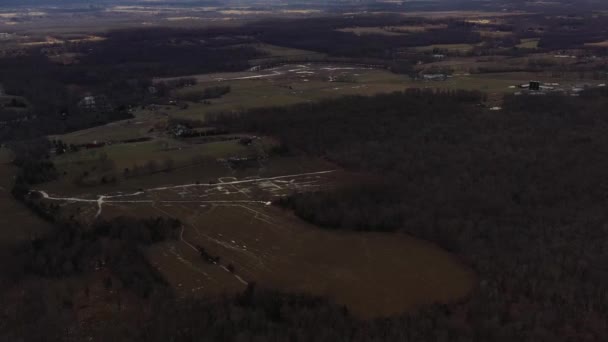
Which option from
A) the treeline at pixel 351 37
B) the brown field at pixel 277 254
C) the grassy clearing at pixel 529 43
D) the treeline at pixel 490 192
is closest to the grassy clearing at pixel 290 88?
the treeline at pixel 490 192

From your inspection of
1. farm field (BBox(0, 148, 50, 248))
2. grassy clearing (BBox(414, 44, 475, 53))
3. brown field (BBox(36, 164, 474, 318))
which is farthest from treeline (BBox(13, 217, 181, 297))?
grassy clearing (BBox(414, 44, 475, 53))

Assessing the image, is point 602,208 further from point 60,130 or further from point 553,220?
point 60,130

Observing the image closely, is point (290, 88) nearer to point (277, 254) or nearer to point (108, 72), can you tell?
point (108, 72)

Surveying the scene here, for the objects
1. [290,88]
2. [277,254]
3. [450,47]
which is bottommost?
[277,254]

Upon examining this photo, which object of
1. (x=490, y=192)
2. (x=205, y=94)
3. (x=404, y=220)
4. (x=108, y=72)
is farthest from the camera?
(x=108, y=72)

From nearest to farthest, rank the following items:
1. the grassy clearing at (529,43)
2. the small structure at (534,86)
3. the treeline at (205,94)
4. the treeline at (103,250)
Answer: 1. the treeline at (103,250)
2. the small structure at (534,86)
3. the treeline at (205,94)
4. the grassy clearing at (529,43)

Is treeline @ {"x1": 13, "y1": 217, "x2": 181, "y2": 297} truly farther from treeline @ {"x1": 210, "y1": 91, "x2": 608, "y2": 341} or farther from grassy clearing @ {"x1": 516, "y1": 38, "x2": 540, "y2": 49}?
grassy clearing @ {"x1": 516, "y1": 38, "x2": 540, "y2": 49}

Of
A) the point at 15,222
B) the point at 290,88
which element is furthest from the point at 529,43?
the point at 15,222

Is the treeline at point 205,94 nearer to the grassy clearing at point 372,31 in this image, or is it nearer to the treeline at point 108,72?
the treeline at point 108,72

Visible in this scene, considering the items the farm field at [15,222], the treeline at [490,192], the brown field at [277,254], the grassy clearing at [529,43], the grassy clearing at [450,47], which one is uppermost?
the grassy clearing at [529,43]
